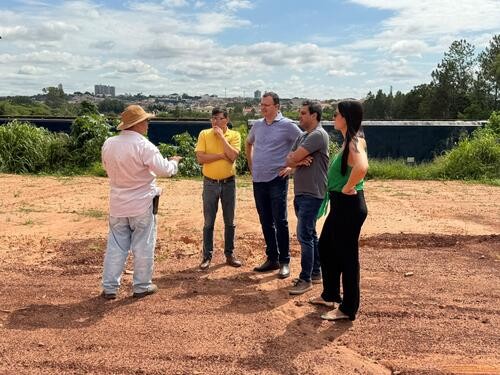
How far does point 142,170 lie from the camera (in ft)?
15.8

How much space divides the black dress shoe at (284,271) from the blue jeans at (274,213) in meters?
0.03

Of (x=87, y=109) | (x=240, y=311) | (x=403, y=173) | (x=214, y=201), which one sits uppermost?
(x=87, y=109)

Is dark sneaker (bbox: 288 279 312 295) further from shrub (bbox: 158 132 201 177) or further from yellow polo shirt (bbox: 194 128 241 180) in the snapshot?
shrub (bbox: 158 132 201 177)

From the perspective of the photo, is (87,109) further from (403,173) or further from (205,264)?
(205,264)

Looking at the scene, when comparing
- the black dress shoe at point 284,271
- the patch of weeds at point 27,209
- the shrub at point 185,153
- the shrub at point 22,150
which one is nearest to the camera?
the black dress shoe at point 284,271

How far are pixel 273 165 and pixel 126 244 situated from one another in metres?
1.64

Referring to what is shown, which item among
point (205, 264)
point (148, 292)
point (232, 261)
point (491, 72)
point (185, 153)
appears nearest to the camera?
point (148, 292)

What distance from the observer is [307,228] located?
515 cm

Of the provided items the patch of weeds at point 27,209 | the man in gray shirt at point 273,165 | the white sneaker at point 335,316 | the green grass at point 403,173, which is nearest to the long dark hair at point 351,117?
the man in gray shirt at point 273,165

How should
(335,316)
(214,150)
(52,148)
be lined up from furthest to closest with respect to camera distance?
(52,148)
(214,150)
(335,316)

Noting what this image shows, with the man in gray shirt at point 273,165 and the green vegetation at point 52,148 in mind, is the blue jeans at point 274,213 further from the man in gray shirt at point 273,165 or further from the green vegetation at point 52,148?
the green vegetation at point 52,148

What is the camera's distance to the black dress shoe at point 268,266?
5918 millimetres

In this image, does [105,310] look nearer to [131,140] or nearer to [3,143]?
[131,140]

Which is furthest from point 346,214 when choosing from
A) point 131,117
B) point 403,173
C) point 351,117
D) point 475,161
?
point 475,161
